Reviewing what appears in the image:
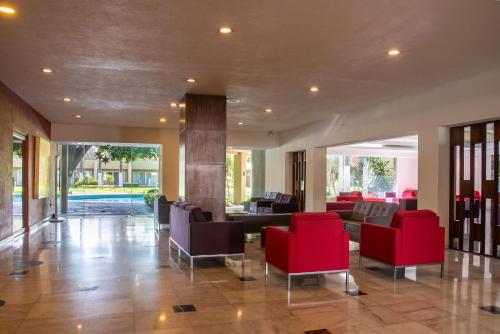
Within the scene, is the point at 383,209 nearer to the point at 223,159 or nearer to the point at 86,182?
the point at 223,159

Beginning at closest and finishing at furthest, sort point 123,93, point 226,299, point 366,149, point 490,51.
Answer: point 226,299 < point 490,51 < point 123,93 < point 366,149

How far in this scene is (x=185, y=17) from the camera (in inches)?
187

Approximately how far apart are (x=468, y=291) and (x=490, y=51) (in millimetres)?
3318

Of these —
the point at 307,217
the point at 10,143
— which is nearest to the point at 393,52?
the point at 307,217

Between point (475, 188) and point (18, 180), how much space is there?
9.84 metres

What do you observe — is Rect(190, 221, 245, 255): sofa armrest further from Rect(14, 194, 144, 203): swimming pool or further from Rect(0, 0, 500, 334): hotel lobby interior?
Rect(14, 194, 144, 203): swimming pool

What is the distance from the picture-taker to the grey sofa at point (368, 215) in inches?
315

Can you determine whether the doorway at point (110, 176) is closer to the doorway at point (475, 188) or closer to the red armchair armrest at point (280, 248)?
the doorway at point (475, 188)

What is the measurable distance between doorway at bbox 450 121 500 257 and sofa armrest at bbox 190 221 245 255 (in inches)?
174

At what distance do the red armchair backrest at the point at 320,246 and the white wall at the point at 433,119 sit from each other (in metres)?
3.85

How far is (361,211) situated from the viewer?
9.48 meters

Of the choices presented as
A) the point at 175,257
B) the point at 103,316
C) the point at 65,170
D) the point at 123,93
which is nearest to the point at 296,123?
the point at 123,93

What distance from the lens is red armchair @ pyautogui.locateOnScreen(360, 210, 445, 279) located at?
5.64m

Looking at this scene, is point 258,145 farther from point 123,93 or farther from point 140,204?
point 123,93
